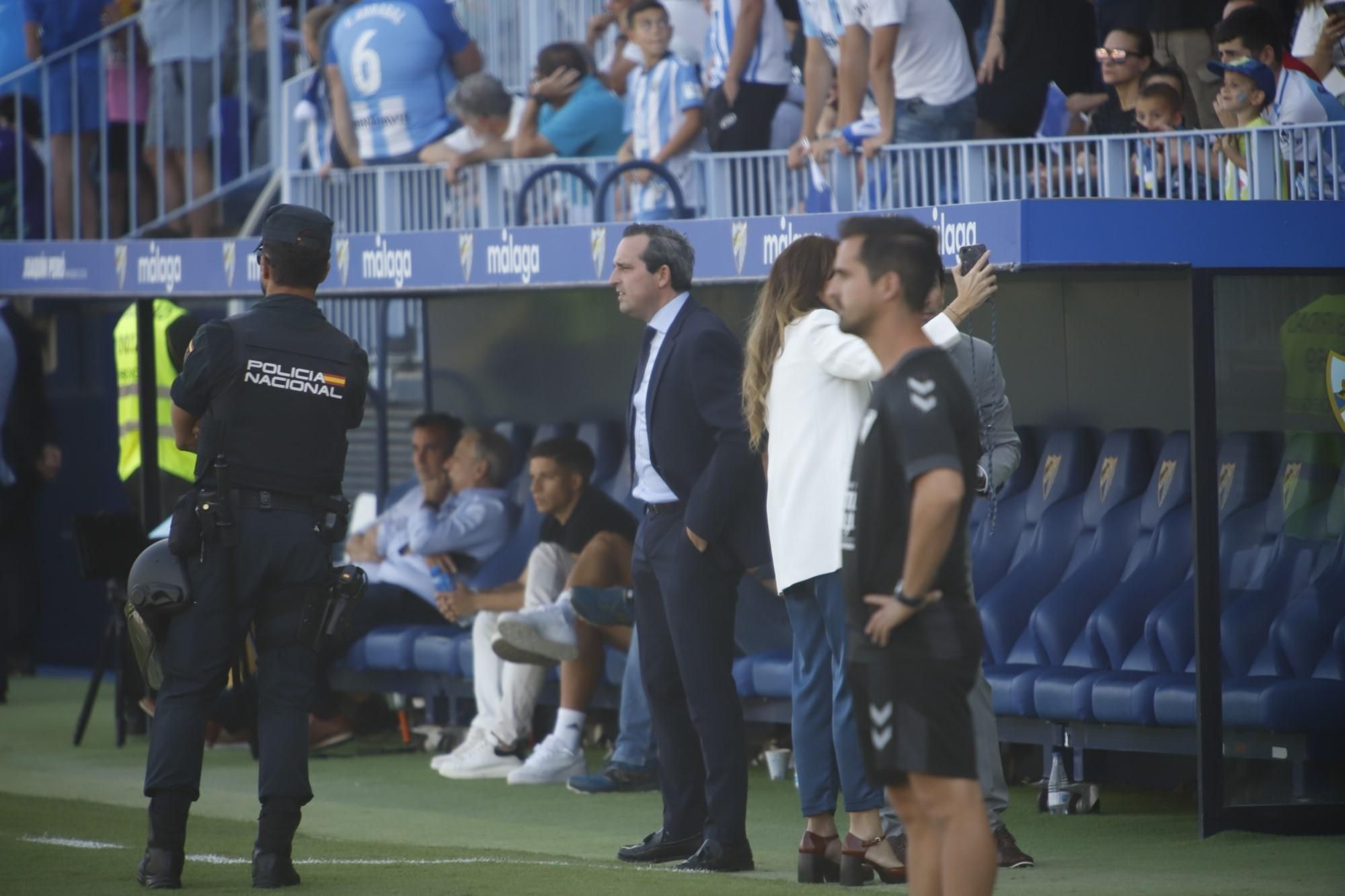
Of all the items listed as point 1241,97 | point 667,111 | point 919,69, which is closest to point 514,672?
point 667,111

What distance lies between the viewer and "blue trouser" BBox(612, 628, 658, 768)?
336 inches

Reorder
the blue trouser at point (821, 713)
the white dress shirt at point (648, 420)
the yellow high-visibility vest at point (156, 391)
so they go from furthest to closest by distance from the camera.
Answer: the yellow high-visibility vest at point (156, 391) → the white dress shirt at point (648, 420) → the blue trouser at point (821, 713)

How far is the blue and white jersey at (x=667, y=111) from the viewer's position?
9867mm

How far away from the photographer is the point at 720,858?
6.44 meters

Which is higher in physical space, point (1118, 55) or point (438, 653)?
point (1118, 55)

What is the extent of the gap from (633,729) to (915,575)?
14.1 feet

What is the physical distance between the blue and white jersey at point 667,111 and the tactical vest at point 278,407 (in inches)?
146

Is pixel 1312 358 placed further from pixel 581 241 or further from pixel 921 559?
pixel 921 559

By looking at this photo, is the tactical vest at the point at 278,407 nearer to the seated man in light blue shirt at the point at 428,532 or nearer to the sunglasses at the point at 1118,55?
the sunglasses at the point at 1118,55

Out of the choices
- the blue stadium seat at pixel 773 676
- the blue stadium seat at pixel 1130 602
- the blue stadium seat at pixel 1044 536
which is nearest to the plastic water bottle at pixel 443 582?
the blue stadium seat at pixel 773 676

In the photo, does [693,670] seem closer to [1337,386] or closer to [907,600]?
[907,600]

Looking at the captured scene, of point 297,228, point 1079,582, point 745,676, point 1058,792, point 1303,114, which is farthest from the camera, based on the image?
point 745,676

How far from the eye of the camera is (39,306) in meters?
13.1

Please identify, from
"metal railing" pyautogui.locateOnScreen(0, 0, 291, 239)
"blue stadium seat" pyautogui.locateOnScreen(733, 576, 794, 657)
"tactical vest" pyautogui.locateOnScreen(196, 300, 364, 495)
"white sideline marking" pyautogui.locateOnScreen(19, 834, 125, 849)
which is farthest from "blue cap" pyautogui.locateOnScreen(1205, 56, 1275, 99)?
"metal railing" pyautogui.locateOnScreen(0, 0, 291, 239)
